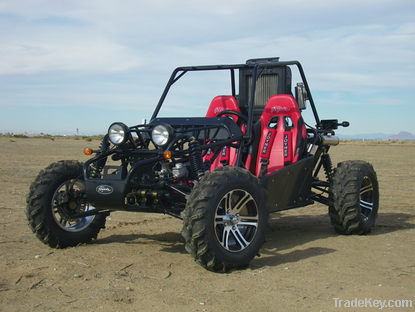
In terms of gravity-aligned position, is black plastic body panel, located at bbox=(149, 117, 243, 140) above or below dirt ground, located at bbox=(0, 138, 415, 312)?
above

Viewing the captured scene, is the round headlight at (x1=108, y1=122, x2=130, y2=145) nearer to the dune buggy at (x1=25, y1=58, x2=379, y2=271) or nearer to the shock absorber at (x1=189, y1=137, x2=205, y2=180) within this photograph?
the dune buggy at (x1=25, y1=58, x2=379, y2=271)

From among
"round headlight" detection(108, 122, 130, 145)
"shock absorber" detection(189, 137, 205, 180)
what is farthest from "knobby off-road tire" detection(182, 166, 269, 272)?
"round headlight" detection(108, 122, 130, 145)

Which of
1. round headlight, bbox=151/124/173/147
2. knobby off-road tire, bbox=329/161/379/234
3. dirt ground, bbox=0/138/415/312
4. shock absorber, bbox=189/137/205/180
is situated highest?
round headlight, bbox=151/124/173/147

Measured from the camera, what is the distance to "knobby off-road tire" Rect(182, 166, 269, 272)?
186 inches

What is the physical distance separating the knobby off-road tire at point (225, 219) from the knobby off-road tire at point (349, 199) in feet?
6.41

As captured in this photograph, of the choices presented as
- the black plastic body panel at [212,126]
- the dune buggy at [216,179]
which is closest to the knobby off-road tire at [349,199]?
the dune buggy at [216,179]

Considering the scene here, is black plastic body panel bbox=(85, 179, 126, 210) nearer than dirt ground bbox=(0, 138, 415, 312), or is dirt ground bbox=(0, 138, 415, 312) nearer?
dirt ground bbox=(0, 138, 415, 312)

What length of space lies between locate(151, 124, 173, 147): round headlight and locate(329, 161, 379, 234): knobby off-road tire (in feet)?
9.47

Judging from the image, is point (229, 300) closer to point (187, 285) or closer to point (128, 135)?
point (187, 285)

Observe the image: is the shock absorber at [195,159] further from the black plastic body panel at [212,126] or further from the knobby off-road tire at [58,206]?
the knobby off-road tire at [58,206]

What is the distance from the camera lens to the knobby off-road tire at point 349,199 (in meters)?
→ 6.77

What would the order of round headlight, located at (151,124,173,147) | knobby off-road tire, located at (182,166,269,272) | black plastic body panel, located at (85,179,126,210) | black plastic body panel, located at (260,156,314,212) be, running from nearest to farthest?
1. knobby off-road tire, located at (182,166,269,272)
2. black plastic body panel, located at (85,179,126,210)
3. round headlight, located at (151,124,173,147)
4. black plastic body panel, located at (260,156,314,212)

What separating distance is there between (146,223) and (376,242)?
11.5 ft

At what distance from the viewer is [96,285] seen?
14.2 feet
